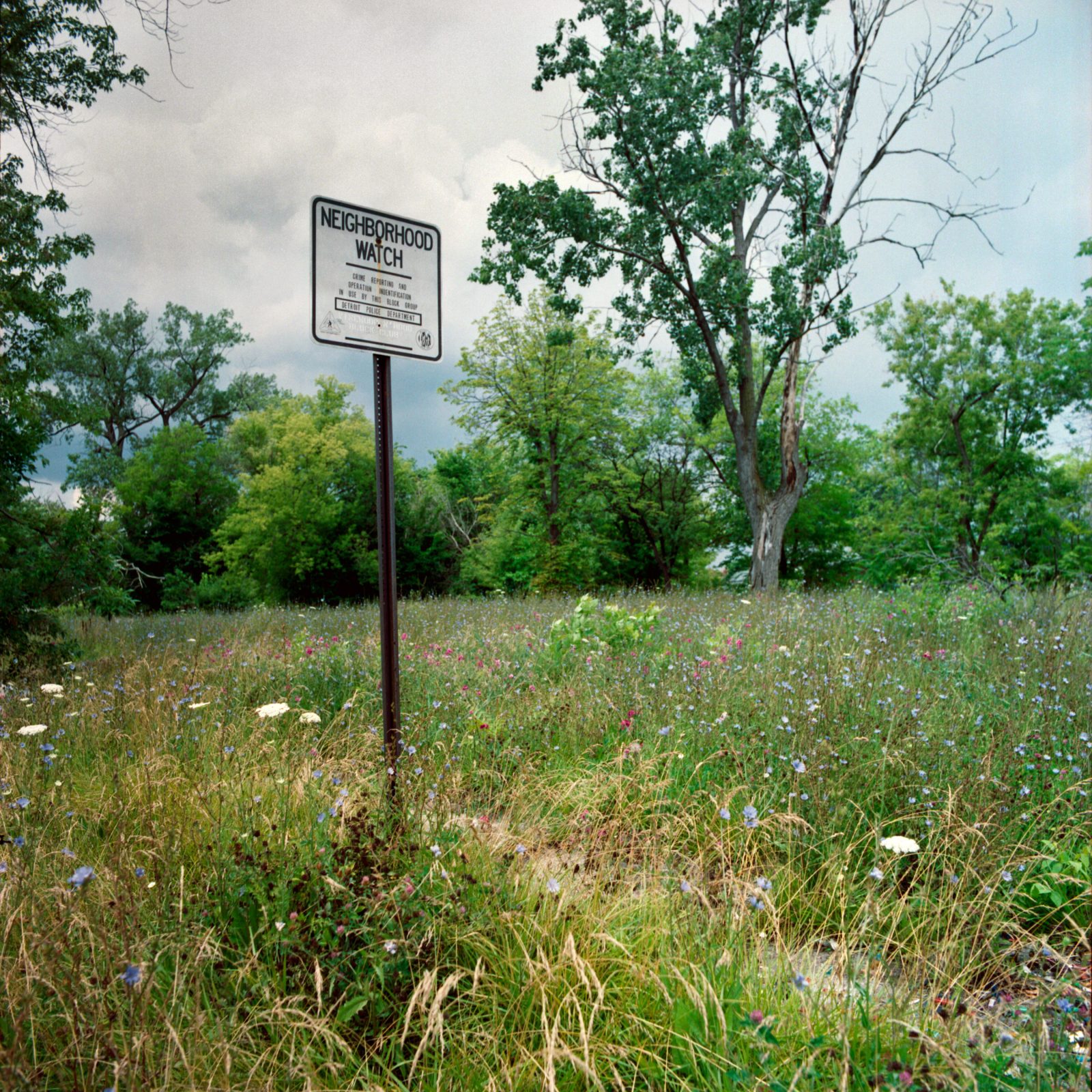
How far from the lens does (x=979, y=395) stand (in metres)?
25.0

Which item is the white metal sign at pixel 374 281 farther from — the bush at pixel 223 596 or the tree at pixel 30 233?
the bush at pixel 223 596

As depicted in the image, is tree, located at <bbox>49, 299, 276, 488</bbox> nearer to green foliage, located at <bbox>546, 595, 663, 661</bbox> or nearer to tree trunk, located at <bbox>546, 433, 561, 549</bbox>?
tree trunk, located at <bbox>546, 433, 561, 549</bbox>

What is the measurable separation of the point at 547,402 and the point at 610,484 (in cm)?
410

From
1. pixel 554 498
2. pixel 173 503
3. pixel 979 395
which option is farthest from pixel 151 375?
pixel 979 395

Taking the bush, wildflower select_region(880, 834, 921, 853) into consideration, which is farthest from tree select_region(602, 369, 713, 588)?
wildflower select_region(880, 834, 921, 853)

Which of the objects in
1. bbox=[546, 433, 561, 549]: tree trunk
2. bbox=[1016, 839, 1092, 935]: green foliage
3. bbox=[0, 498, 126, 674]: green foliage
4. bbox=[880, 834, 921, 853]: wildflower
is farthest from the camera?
bbox=[546, 433, 561, 549]: tree trunk

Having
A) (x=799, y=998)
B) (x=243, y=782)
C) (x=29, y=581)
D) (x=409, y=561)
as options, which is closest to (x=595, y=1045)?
(x=799, y=998)

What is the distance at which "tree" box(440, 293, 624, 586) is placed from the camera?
2509cm

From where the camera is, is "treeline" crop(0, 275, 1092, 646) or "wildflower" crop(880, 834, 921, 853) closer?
"wildflower" crop(880, 834, 921, 853)

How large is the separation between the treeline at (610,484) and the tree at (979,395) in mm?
66

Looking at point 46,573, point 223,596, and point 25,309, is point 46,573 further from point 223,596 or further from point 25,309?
point 223,596

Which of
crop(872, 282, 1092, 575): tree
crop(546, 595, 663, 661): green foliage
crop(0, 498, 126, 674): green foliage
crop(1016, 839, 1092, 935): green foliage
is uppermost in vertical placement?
crop(872, 282, 1092, 575): tree

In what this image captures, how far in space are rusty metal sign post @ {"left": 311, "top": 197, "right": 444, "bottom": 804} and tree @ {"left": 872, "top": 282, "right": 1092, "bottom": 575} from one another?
80.6 feet

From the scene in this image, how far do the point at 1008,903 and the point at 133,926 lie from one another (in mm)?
2884
